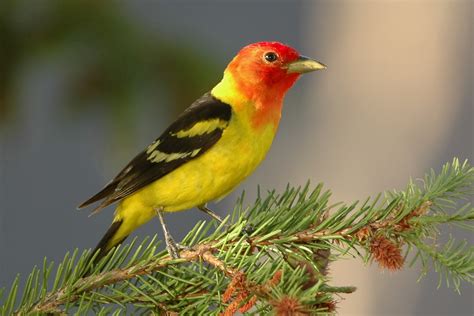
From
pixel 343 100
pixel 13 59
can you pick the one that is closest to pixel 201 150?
pixel 13 59

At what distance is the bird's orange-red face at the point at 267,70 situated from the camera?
2.96 metres

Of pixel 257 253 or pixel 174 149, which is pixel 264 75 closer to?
pixel 174 149

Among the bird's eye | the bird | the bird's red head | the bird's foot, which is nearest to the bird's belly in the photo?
the bird

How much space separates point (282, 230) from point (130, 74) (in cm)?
137

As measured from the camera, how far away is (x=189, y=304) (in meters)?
1.92

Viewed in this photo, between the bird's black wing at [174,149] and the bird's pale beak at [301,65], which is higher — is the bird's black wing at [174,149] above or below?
below

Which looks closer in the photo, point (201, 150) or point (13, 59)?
point (201, 150)

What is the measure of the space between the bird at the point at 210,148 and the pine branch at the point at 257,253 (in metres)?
0.55

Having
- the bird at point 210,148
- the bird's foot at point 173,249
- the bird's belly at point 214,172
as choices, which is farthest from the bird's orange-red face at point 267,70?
the bird's foot at point 173,249

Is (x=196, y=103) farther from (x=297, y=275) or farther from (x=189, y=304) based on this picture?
(x=297, y=275)

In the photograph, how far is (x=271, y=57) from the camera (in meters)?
3.00

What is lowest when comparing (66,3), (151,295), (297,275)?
(151,295)

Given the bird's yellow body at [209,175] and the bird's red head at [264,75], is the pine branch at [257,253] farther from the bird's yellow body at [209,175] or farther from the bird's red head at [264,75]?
the bird's red head at [264,75]

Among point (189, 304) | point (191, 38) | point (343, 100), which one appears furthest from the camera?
point (343, 100)
